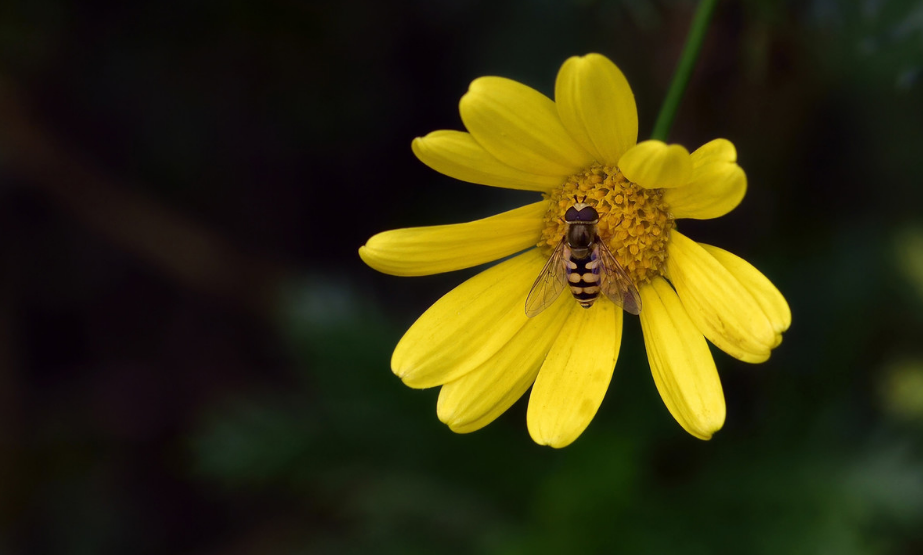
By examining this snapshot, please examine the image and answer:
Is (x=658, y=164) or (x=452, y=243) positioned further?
(x=452, y=243)

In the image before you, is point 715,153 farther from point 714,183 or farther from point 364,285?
point 364,285

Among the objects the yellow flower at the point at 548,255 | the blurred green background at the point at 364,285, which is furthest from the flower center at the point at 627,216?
the blurred green background at the point at 364,285

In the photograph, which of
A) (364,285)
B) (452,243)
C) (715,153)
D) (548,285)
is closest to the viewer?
(715,153)

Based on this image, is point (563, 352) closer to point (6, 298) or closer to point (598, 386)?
point (598, 386)

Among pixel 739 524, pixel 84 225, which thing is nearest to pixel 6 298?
pixel 84 225

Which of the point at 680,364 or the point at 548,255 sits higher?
the point at 548,255

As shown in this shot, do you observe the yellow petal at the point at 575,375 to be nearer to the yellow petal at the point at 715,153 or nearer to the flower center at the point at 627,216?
the flower center at the point at 627,216

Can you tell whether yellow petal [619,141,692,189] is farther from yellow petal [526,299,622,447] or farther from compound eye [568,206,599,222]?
yellow petal [526,299,622,447]

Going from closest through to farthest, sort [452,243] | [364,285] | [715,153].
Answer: [715,153] → [452,243] → [364,285]

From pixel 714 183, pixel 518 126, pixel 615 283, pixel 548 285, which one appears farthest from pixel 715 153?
pixel 548 285
